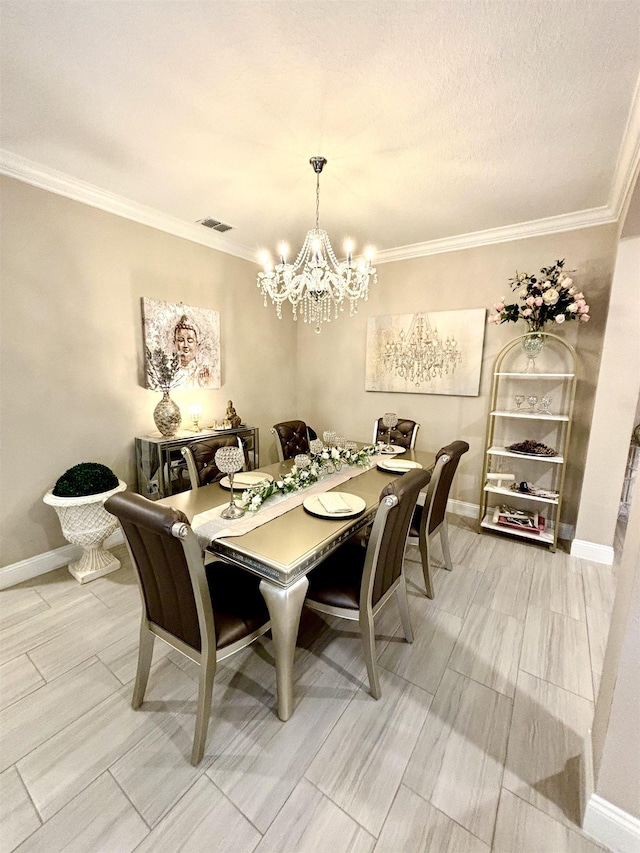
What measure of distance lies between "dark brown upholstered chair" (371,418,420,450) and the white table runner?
1.21 metres

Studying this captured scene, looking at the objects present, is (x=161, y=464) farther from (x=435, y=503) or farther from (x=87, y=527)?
(x=435, y=503)

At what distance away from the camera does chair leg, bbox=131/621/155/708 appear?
1.50 meters

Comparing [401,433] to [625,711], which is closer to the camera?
[625,711]

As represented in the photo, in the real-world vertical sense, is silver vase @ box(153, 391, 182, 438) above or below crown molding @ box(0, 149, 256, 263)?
below

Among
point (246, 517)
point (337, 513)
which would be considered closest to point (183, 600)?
point (246, 517)

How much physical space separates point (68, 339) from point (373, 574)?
8.64ft

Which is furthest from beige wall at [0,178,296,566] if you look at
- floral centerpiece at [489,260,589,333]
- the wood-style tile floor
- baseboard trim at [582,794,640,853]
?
baseboard trim at [582,794,640,853]

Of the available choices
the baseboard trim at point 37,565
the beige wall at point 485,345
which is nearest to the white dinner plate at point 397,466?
the beige wall at point 485,345

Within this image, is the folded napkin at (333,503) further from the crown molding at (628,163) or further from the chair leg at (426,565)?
the crown molding at (628,163)

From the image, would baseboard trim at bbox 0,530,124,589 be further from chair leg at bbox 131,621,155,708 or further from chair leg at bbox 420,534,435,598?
chair leg at bbox 420,534,435,598

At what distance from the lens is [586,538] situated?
9.37 feet

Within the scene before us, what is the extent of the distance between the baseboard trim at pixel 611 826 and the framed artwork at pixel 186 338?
3.37 metres

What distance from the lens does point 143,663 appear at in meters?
1.52

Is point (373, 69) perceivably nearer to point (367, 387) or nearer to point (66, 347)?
point (66, 347)
